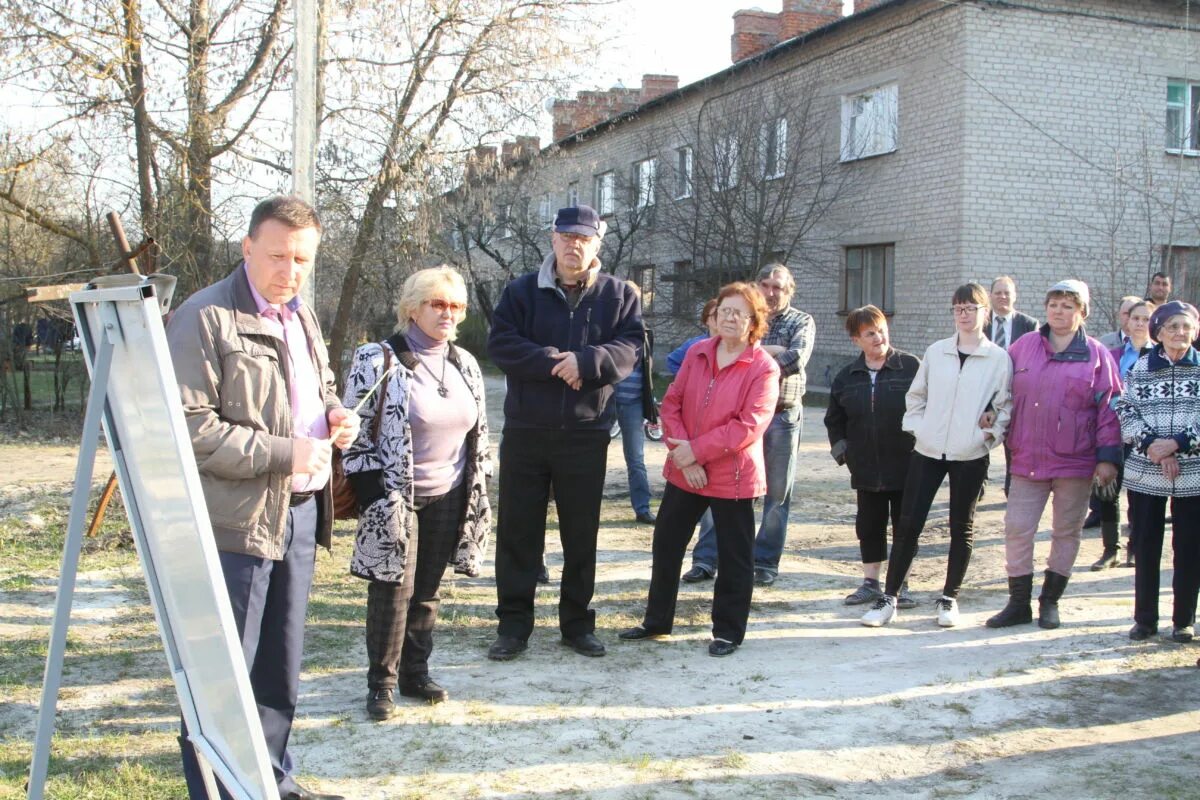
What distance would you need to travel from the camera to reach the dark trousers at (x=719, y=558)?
5129 mm

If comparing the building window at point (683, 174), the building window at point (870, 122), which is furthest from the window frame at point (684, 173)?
the building window at point (870, 122)

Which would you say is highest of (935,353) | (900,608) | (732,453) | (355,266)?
(355,266)

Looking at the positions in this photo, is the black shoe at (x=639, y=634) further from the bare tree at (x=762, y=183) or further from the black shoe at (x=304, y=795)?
the bare tree at (x=762, y=183)

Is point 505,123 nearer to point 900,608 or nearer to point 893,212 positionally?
point 900,608

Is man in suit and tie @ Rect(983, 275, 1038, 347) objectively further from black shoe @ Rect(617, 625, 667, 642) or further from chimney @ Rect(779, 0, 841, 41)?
chimney @ Rect(779, 0, 841, 41)

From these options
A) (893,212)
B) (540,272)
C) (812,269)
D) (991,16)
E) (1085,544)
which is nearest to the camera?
(540,272)

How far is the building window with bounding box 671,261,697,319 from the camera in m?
20.5

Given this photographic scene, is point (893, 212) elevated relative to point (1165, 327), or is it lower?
elevated

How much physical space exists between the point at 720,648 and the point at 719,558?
44 cm

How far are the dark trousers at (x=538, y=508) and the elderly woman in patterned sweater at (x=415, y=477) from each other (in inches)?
22.0

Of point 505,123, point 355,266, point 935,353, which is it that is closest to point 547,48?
point 505,123

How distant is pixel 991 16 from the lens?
16688 millimetres

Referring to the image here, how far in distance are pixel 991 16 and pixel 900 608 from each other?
45.2ft

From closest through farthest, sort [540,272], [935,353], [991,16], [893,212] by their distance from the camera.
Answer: [540,272], [935,353], [991,16], [893,212]
